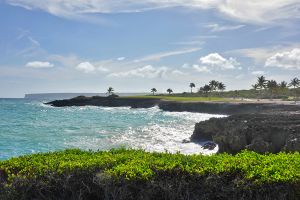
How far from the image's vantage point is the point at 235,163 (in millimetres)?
8312

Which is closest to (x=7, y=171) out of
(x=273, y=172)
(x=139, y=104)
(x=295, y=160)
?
(x=273, y=172)

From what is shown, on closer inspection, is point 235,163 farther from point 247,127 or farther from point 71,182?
point 247,127

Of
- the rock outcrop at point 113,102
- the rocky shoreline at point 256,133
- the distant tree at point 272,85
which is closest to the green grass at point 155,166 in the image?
the rocky shoreline at point 256,133

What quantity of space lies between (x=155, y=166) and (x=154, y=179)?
28cm

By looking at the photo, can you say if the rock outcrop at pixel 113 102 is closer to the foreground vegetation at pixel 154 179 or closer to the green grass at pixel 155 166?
the green grass at pixel 155 166

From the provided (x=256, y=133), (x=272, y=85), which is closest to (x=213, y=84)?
(x=272, y=85)

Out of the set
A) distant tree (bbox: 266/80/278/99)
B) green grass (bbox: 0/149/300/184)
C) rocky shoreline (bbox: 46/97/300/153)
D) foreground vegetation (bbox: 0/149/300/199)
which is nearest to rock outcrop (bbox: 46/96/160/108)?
distant tree (bbox: 266/80/278/99)

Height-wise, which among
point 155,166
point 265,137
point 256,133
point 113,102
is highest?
point 155,166

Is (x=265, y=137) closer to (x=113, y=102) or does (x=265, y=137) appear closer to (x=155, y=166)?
(x=155, y=166)

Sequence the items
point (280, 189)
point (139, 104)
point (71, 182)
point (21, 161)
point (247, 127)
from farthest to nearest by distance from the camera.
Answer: point (139, 104) < point (247, 127) < point (21, 161) < point (71, 182) < point (280, 189)

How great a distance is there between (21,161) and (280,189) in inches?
191

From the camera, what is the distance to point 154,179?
8039mm

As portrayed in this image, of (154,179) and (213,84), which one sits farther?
(213,84)

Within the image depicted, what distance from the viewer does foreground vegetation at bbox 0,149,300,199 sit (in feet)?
25.6
